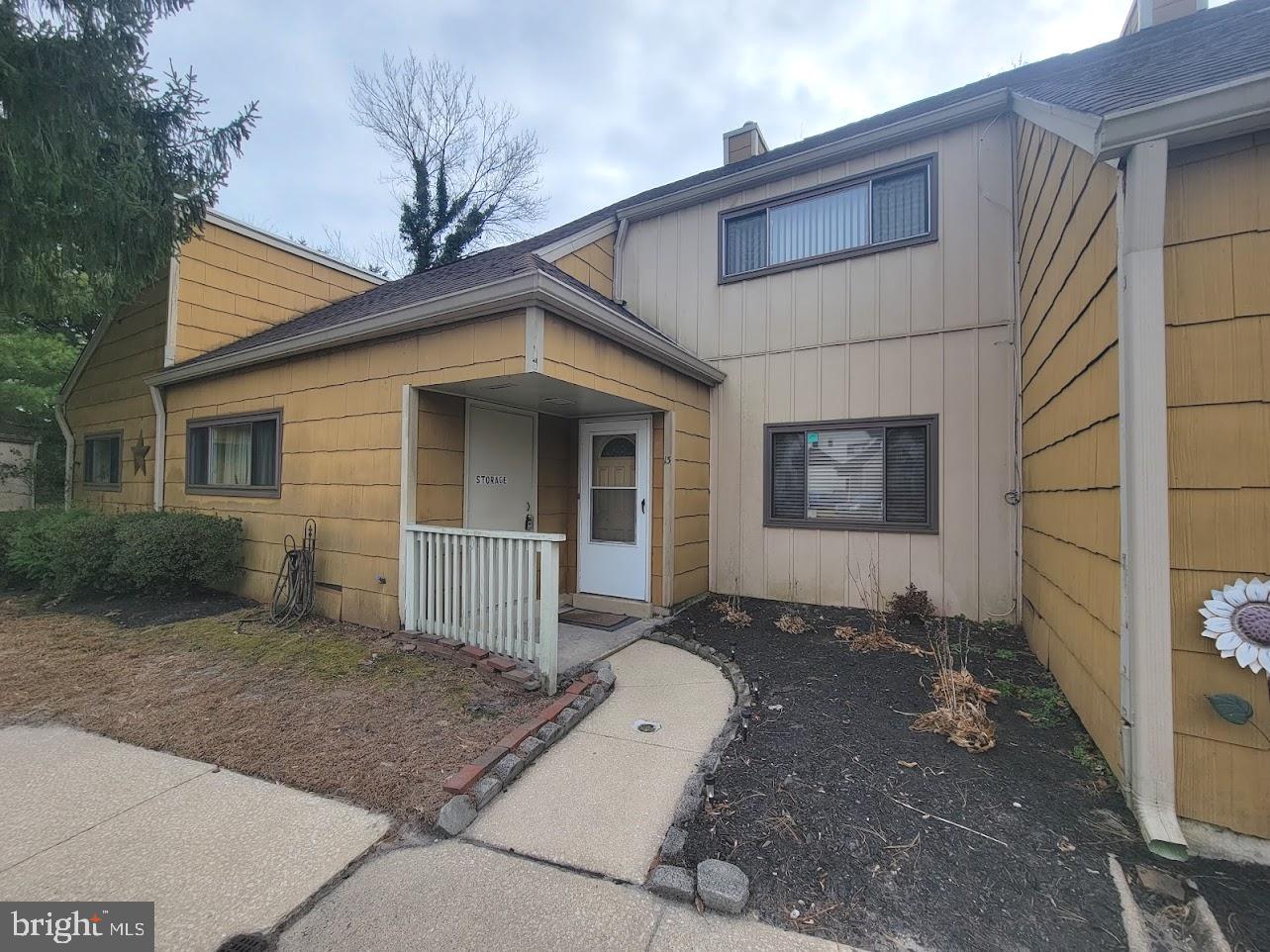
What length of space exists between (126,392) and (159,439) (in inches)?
57.4

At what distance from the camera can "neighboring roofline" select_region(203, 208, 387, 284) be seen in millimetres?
7775

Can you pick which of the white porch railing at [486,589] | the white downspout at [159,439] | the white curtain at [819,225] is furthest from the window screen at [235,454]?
the white curtain at [819,225]

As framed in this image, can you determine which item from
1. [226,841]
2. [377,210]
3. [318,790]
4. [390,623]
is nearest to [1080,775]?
[318,790]

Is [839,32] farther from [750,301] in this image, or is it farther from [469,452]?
[469,452]

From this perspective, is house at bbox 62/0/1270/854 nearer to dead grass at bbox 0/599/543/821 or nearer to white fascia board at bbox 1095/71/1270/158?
white fascia board at bbox 1095/71/1270/158

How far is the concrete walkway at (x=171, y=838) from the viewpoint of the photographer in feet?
6.00

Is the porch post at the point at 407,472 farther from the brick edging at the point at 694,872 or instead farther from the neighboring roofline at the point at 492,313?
the brick edging at the point at 694,872

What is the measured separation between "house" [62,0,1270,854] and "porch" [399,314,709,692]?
37mm

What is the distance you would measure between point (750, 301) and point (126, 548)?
7.50 meters

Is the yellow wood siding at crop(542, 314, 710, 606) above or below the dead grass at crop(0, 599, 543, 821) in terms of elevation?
above

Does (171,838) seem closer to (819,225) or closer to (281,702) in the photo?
(281,702)

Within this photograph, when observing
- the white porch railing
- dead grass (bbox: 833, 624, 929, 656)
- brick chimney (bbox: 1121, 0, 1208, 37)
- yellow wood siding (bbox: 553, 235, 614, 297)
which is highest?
brick chimney (bbox: 1121, 0, 1208, 37)

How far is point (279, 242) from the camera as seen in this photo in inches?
334

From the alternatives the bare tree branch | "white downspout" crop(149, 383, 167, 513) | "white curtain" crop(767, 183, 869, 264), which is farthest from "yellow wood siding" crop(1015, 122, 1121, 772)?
the bare tree branch
